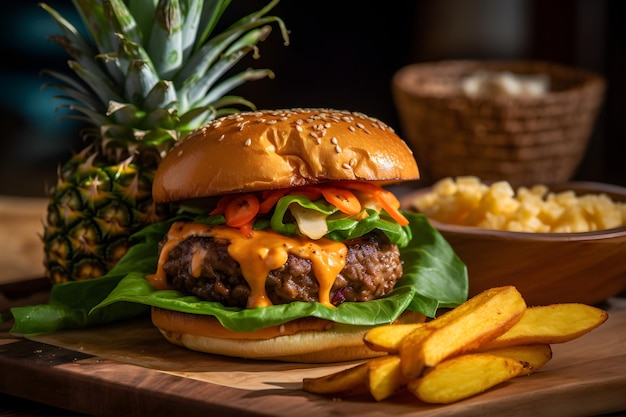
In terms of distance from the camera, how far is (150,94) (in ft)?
9.50

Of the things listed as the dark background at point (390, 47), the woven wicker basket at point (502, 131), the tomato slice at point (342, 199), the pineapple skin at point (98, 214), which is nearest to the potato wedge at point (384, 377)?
the tomato slice at point (342, 199)

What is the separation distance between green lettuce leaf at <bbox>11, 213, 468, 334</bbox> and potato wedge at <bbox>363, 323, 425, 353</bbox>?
0.87 feet

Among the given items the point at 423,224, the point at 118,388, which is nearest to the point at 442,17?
the point at 423,224

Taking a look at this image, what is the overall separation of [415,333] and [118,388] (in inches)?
28.7

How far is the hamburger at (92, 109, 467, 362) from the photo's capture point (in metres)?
2.40

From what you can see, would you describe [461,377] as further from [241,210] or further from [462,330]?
[241,210]

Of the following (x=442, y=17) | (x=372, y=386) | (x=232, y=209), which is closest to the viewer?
(x=372, y=386)

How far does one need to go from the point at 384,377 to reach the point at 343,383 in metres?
0.10

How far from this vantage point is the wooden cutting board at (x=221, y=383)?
2.08 m

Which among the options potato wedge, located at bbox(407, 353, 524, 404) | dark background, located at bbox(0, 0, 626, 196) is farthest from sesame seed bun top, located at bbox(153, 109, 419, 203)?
dark background, located at bbox(0, 0, 626, 196)

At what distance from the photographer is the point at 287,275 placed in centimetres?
241

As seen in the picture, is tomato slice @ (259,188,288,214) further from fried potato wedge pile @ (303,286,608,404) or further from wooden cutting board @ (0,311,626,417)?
fried potato wedge pile @ (303,286,608,404)

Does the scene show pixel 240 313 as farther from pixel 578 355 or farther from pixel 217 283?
pixel 578 355

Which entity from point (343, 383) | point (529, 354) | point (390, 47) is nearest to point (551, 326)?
point (529, 354)
